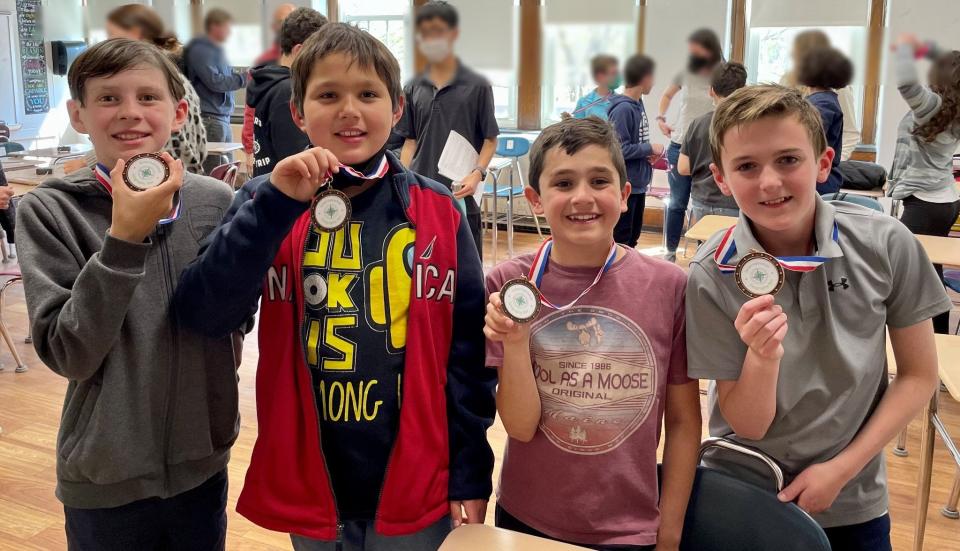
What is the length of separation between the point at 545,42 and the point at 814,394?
14.5 ft

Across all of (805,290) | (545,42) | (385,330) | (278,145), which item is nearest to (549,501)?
(385,330)

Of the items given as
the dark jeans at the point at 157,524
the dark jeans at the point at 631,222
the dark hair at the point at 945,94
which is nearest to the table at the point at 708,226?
the dark jeans at the point at 631,222

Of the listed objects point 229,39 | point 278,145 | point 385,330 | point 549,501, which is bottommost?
point 549,501

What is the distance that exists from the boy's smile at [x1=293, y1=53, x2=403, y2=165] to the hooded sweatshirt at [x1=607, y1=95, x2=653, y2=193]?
3488mm

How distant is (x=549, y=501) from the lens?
1359mm

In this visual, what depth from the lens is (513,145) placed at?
6.39 metres

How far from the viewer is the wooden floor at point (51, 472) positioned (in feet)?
8.26

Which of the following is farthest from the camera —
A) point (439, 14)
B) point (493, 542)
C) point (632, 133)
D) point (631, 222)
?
point (631, 222)

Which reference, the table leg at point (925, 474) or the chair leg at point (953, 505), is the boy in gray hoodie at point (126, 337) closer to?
the table leg at point (925, 474)

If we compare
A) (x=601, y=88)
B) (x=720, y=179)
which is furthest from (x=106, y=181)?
(x=601, y=88)

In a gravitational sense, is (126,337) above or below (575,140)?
below

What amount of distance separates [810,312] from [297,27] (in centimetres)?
252

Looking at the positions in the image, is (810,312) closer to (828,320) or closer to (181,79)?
(828,320)

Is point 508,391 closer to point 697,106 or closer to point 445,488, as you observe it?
point 445,488
